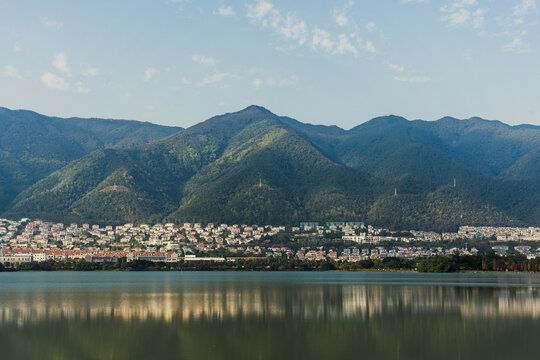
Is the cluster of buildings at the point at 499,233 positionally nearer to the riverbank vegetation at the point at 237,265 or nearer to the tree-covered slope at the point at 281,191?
the tree-covered slope at the point at 281,191

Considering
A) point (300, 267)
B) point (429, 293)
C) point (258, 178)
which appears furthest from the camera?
point (258, 178)

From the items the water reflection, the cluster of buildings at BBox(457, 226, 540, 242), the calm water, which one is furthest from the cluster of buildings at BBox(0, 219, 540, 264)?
the calm water

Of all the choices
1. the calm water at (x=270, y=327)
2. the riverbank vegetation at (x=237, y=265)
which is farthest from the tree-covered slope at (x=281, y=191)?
the calm water at (x=270, y=327)

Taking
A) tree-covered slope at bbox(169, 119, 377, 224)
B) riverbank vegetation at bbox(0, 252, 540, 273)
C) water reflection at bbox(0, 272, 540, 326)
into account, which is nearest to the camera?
water reflection at bbox(0, 272, 540, 326)

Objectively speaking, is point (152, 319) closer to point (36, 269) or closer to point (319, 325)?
point (319, 325)

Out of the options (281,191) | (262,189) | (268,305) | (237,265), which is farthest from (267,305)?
(281,191)

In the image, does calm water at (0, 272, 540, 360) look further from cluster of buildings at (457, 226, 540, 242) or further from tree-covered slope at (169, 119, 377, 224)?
tree-covered slope at (169, 119, 377, 224)

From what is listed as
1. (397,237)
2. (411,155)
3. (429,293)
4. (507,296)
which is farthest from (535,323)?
(411,155)
